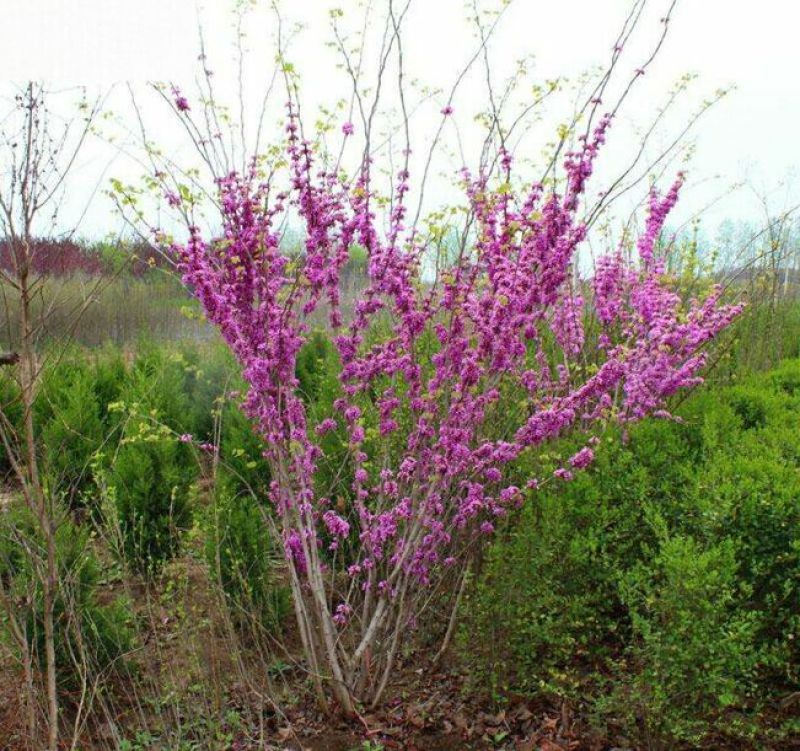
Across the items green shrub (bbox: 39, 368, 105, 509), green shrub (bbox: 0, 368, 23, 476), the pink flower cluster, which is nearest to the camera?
the pink flower cluster

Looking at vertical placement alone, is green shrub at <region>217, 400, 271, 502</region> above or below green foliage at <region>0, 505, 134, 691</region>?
above

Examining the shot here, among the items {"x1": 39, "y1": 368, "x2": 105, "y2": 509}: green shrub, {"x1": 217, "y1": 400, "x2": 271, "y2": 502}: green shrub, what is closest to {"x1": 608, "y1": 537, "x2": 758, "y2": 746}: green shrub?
{"x1": 217, "y1": 400, "x2": 271, "y2": 502}: green shrub

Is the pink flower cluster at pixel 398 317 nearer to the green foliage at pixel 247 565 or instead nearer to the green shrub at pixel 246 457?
the green foliage at pixel 247 565

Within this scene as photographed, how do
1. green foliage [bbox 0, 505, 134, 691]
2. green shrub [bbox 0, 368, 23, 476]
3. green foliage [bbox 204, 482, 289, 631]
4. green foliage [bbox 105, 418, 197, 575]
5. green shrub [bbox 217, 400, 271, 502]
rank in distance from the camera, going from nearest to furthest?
green foliage [bbox 0, 505, 134, 691]
green foliage [bbox 204, 482, 289, 631]
green foliage [bbox 105, 418, 197, 575]
green shrub [bbox 217, 400, 271, 502]
green shrub [bbox 0, 368, 23, 476]

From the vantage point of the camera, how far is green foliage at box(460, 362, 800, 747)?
2643mm

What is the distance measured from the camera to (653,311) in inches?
191

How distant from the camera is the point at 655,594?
3066 millimetres

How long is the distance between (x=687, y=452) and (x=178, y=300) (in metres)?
14.0

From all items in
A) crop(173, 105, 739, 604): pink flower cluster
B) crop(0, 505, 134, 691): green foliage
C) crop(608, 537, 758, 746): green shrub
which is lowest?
crop(0, 505, 134, 691): green foliage

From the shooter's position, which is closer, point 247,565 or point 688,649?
point 688,649

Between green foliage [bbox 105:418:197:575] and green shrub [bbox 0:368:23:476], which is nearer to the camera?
green foliage [bbox 105:418:197:575]

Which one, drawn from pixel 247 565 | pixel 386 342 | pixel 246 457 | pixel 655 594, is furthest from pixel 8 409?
pixel 655 594

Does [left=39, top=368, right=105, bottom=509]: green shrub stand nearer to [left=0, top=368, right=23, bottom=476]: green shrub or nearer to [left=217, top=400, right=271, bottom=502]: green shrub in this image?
[left=0, top=368, right=23, bottom=476]: green shrub

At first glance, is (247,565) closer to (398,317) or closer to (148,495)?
(148,495)
